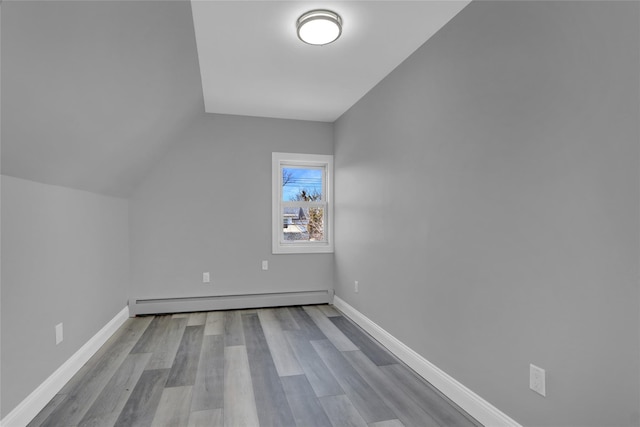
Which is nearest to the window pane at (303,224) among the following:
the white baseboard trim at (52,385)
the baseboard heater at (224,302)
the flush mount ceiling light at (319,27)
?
the baseboard heater at (224,302)

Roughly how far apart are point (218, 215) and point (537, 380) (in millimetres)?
3454

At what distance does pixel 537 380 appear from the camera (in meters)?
1.63

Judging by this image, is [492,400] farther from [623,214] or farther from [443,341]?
[623,214]

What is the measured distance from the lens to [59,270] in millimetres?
A: 2346

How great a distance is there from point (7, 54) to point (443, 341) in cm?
254

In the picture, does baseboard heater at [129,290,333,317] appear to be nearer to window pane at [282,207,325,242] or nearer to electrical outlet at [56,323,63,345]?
window pane at [282,207,325,242]

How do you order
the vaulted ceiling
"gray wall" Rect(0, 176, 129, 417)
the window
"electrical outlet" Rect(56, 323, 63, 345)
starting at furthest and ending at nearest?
the window, "electrical outlet" Rect(56, 323, 63, 345), "gray wall" Rect(0, 176, 129, 417), the vaulted ceiling

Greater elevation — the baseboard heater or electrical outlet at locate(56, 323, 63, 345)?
electrical outlet at locate(56, 323, 63, 345)

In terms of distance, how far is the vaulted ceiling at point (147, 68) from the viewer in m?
1.44

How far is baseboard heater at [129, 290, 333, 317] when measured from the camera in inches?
157

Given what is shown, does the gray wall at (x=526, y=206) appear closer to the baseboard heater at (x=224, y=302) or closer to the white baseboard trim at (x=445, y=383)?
the white baseboard trim at (x=445, y=383)

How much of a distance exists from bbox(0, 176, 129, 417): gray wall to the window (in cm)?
184

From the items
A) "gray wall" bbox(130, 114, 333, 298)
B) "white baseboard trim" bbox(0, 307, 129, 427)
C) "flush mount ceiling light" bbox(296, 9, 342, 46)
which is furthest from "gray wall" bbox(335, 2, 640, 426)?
"white baseboard trim" bbox(0, 307, 129, 427)

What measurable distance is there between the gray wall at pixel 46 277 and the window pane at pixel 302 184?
198 cm
